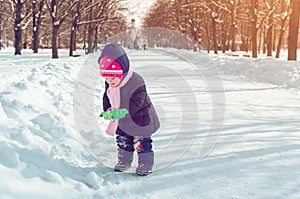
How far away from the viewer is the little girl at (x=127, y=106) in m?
3.24

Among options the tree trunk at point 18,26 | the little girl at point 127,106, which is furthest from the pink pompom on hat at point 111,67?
the tree trunk at point 18,26

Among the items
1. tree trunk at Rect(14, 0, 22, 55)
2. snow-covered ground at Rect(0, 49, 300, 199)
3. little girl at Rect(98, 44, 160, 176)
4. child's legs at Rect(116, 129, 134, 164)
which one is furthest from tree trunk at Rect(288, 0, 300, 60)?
tree trunk at Rect(14, 0, 22, 55)

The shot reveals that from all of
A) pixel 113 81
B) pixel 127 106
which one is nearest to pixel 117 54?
pixel 113 81

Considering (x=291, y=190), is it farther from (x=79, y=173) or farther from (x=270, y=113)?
(x=270, y=113)

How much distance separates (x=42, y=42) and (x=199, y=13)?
35632mm

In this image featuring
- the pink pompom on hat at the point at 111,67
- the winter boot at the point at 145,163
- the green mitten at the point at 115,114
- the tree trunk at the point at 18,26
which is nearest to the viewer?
the green mitten at the point at 115,114

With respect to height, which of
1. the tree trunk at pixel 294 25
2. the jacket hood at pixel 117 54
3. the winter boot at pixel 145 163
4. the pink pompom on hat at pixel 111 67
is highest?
the tree trunk at pixel 294 25

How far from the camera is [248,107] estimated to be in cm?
768

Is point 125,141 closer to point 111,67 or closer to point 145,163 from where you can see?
point 145,163

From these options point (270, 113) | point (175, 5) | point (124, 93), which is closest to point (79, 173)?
point (124, 93)

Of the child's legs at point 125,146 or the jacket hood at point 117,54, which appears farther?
the child's legs at point 125,146

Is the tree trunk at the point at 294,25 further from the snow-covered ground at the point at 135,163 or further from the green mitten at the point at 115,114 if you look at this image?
the green mitten at the point at 115,114

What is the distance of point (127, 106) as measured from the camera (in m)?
3.34

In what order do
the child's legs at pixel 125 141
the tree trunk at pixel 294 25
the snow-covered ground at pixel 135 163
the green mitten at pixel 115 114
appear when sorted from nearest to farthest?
the snow-covered ground at pixel 135 163
the green mitten at pixel 115 114
the child's legs at pixel 125 141
the tree trunk at pixel 294 25
